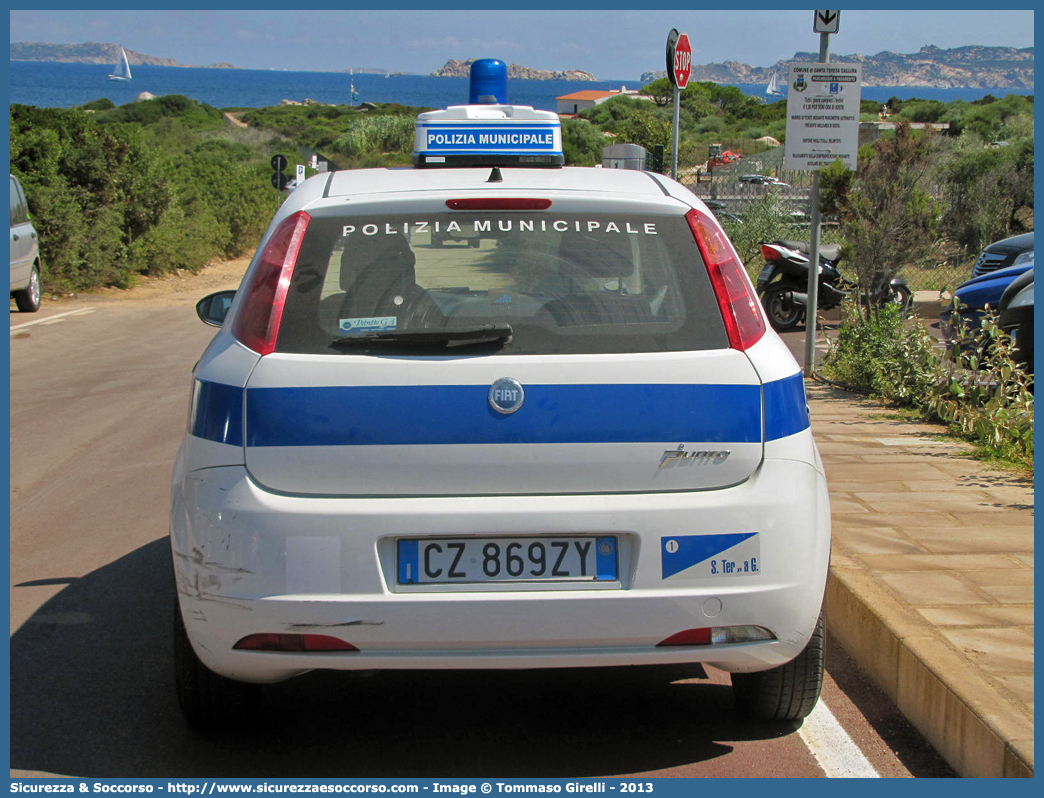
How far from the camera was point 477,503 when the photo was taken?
307 centimetres

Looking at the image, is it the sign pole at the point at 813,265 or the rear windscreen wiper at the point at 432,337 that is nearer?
the rear windscreen wiper at the point at 432,337

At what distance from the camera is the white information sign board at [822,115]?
9836mm

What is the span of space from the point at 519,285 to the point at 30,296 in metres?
15.8

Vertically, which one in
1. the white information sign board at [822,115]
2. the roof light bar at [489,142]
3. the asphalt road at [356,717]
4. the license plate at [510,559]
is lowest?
the asphalt road at [356,717]

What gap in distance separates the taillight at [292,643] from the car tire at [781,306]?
12.4 metres

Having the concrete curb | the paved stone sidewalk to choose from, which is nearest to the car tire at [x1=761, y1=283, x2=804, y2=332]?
the paved stone sidewalk

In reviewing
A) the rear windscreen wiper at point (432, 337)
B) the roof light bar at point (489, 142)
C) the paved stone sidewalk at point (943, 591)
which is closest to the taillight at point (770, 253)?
the paved stone sidewalk at point (943, 591)

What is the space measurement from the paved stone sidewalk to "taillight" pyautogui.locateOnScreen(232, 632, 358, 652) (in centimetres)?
187

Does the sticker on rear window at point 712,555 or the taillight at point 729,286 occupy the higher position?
the taillight at point 729,286

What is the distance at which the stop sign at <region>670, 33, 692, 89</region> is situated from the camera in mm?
14781

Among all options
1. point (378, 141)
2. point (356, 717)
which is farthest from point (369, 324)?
point (378, 141)

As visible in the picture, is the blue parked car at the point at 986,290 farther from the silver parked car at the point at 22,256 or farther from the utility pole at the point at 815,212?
the silver parked car at the point at 22,256

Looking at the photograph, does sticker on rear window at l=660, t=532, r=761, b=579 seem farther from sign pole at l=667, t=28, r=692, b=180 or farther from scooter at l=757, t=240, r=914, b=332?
sign pole at l=667, t=28, r=692, b=180

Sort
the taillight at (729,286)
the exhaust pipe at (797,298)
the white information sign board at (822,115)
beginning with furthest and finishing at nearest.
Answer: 1. the exhaust pipe at (797,298)
2. the white information sign board at (822,115)
3. the taillight at (729,286)
